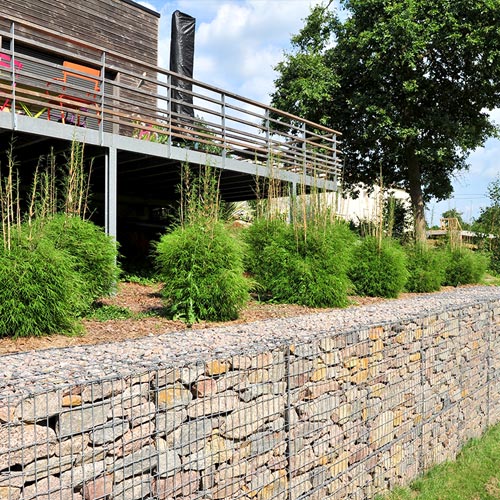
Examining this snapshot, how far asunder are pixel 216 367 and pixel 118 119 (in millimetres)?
6007

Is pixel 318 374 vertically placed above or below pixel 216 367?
below

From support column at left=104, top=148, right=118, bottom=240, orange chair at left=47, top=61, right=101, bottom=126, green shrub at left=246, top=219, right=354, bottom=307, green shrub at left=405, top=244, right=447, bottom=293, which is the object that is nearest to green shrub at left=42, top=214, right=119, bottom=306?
support column at left=104, top=148, right=118, bottom=240

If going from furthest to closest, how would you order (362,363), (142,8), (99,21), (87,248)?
(142,8) < (99,21) < (87,248) < (362,363)

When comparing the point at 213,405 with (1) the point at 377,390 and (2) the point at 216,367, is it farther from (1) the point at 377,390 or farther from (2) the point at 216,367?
(1) the point at 377,390

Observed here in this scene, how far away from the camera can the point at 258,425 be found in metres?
3.00

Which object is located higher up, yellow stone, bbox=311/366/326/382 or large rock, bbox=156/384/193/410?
large rock, bbox=156/384/193/410

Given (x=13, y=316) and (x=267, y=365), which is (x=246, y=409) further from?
(x=13, y=316)

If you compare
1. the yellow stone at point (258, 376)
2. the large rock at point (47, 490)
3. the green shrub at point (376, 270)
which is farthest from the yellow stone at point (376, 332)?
the green shrub at point (376, 270)

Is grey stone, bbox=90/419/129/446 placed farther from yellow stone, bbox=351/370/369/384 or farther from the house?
the house

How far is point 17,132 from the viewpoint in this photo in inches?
264

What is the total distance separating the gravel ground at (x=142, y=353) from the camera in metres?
2.35

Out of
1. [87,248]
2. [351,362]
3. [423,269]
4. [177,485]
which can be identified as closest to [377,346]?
[351,362]

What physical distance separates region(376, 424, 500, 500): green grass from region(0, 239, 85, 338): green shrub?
124 inches

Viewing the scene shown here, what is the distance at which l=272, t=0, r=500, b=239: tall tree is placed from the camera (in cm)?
1477
